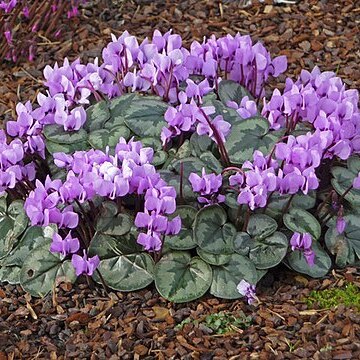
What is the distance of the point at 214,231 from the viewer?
12.3 feet

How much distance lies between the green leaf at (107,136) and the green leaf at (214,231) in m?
0.47

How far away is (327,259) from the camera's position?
3.81 metres

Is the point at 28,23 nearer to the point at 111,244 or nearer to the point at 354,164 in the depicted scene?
the point at 111,244

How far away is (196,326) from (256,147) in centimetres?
72

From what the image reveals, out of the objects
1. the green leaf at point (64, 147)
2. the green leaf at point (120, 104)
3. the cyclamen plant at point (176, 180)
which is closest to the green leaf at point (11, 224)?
the cyclamen plant at point (176, 180)

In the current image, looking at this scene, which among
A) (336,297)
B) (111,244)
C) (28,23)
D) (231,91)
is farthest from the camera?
(28,23)

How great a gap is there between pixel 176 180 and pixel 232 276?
0.40m

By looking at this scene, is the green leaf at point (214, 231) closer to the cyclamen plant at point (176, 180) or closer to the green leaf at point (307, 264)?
the cyclamen plant at point (176, 180)

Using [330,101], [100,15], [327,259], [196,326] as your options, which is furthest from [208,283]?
[100,15]

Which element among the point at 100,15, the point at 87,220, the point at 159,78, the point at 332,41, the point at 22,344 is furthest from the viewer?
the point at 100,15

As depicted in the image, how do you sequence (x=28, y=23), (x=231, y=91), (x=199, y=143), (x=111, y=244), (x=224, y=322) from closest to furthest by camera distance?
(x=224, y=322)
(x=111, y=244)
(x=199, y=143)
(x=231, y=91)
(x=28, y=23)

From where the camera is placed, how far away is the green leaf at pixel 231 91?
13.6 feet

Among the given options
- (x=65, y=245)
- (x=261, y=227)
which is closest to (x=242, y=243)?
(x=261, y=227)

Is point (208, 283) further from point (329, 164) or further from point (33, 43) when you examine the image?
point (33, 43)
